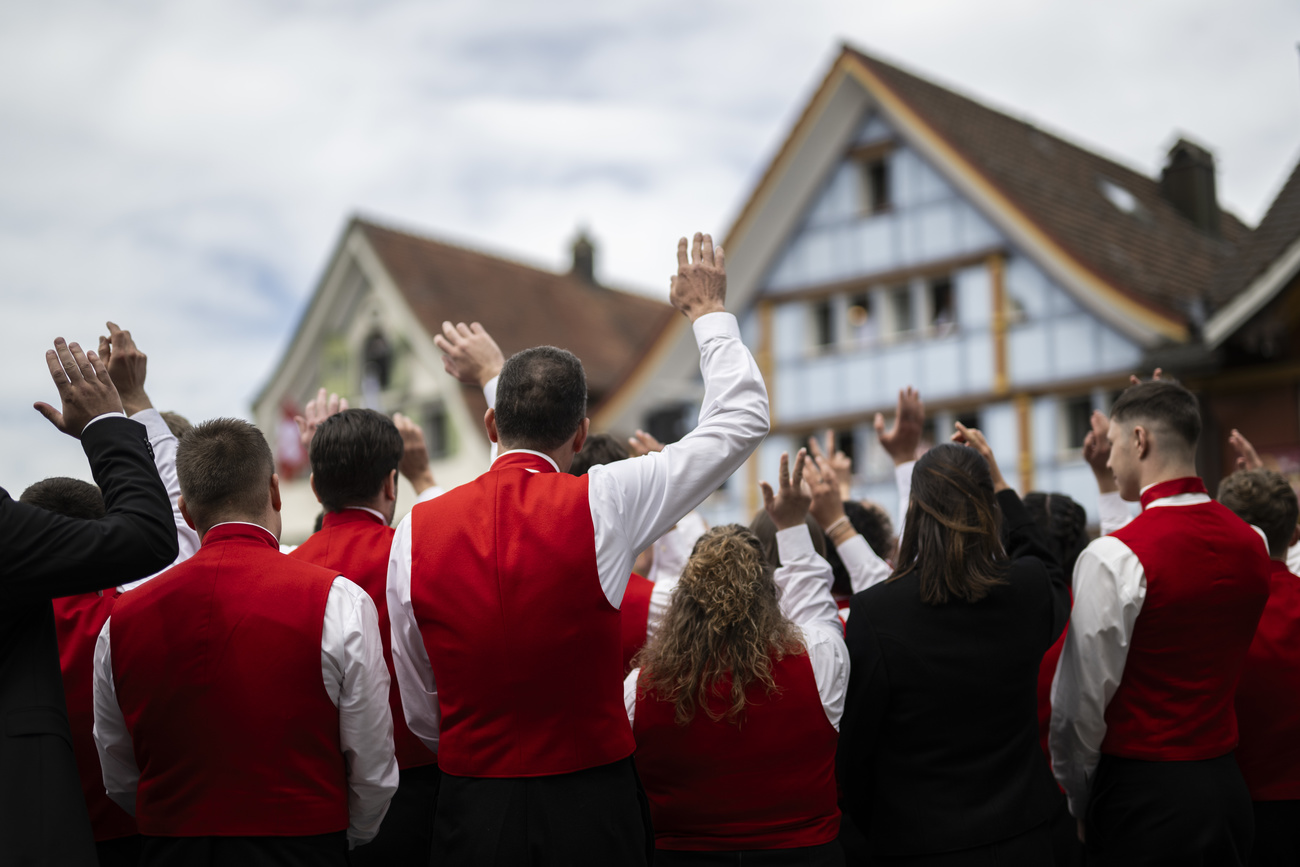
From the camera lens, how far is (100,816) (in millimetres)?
3359

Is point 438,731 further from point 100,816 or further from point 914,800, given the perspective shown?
point 914,800

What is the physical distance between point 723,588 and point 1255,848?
2083 millimetres

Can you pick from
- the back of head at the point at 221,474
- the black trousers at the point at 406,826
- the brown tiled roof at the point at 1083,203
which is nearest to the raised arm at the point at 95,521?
the back of head at the point at 221,474

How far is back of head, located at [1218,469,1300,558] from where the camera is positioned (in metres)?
4.19

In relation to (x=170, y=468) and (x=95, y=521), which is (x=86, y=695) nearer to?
(x=170, y=468)

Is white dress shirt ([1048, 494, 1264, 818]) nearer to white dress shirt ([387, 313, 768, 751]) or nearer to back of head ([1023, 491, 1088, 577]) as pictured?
back of head ([1023, 491, 1088, 577])

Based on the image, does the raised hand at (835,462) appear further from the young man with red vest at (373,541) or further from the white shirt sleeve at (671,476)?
the young man with red vest at (373,541)

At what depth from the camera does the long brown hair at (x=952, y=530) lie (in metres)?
3.46

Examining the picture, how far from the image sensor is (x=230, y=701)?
9.48 ft

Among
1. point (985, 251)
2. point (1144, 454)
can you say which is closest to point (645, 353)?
point (985, 251)

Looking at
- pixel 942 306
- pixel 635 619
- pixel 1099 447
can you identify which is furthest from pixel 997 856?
pixel 942 306

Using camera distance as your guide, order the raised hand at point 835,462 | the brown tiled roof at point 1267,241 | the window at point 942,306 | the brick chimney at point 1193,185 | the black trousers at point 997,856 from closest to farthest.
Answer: the black trousers at point 997,856
the raised hand at point 835,462
the brown tiled roof at point 1267,241
the window at point 942,306
the brick chimney at point 1193,185

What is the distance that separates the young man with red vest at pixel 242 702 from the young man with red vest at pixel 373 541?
57 centimetres

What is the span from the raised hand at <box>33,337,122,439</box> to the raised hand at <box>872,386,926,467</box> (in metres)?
2.45
